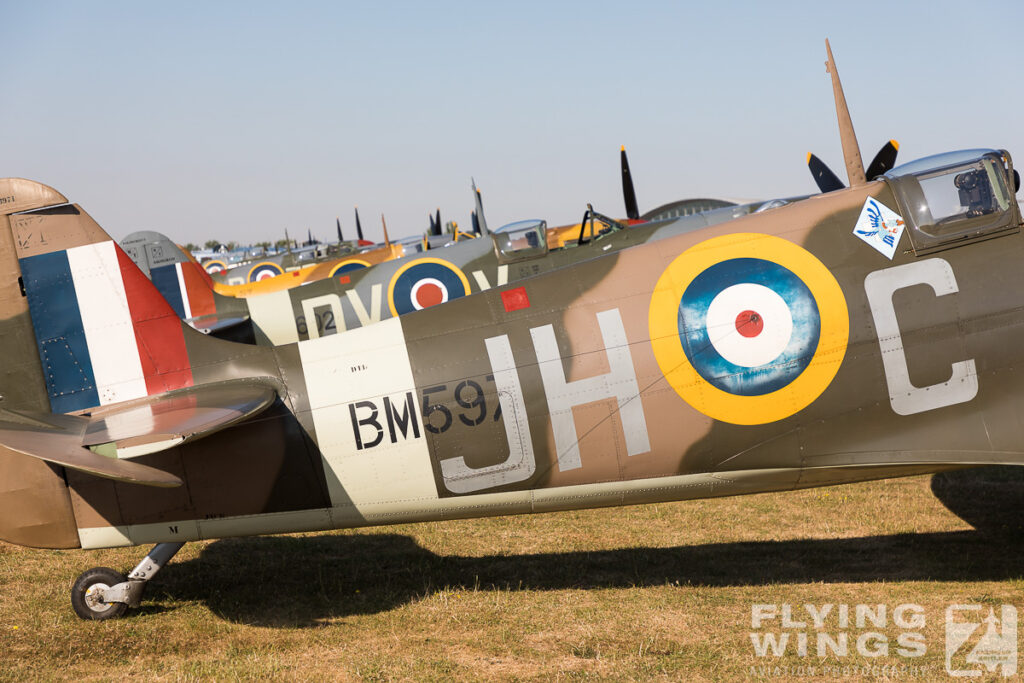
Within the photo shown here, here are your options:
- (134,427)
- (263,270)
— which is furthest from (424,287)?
(263,270)

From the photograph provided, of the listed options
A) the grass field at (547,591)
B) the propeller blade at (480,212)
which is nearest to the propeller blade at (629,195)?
the propeller blade at (480,212)

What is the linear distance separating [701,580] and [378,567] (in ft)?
9.89

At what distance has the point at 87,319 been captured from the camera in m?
6.71

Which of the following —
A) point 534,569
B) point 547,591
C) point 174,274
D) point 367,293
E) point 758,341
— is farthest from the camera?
point 174,274

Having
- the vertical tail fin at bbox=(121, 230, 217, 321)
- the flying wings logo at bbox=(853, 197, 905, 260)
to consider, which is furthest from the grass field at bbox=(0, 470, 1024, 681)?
the vertical tail fin at bbox=(121, 230, 217, 321)

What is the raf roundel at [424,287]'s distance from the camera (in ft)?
43.2

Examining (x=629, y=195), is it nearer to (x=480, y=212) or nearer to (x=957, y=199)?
(x=480, y=212)

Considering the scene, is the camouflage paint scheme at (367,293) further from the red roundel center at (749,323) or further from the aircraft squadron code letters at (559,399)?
the red roundel center at (749,323)

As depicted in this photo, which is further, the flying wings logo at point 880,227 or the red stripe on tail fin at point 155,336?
the red stripe on tail fin at point 155,336

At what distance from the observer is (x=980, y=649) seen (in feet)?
17.5

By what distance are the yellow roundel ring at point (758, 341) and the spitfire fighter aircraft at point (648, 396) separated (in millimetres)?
15

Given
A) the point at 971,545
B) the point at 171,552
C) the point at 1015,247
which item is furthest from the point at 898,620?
the point at 171,552

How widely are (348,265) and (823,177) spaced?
30.5ft

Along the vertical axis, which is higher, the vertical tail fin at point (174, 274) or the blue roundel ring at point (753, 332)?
the vertical tail fin at point (174, 274)
